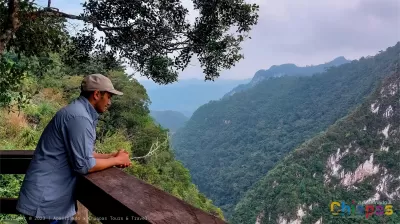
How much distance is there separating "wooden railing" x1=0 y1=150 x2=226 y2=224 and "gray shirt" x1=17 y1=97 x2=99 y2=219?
6 cm

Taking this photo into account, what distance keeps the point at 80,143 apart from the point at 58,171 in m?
0.13

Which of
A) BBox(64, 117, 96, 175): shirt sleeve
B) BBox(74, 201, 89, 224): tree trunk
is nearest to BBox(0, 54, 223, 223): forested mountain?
BBox(74, 201, 89, 224): tree trunk

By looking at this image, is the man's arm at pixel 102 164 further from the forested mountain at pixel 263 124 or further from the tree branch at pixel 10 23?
the forested mountain at pixel 263 124

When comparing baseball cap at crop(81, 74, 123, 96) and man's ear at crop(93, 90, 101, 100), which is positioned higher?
baseball cap at crop(81, 74, 123, 96)

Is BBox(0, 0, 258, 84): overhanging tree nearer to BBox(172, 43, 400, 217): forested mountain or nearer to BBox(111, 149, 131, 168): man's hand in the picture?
BBox(111, 149, 131, 168): man's hand

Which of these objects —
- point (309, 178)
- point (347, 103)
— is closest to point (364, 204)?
point (309, 178)

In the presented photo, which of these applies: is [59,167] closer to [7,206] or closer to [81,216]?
[81,216]

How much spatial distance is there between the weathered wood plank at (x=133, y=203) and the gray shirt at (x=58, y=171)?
0.11 meters

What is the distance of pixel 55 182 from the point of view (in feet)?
4.34

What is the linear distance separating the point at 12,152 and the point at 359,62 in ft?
402

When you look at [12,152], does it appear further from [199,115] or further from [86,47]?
[199,115]

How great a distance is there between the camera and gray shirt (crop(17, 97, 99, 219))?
1316mm

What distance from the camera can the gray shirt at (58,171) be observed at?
1316mm

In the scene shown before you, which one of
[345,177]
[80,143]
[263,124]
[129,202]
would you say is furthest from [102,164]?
[263,124]
